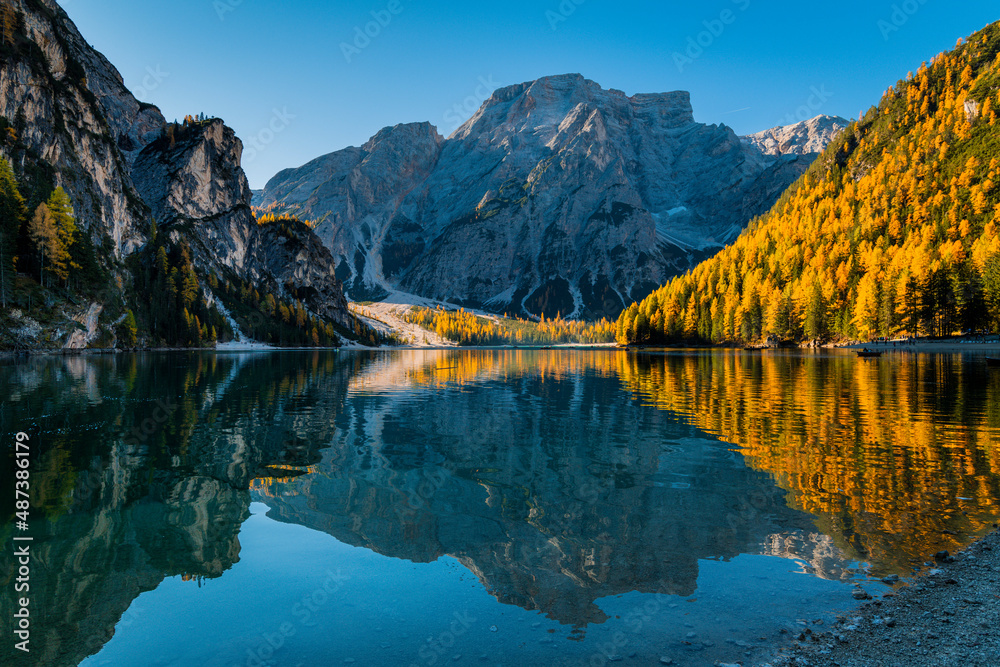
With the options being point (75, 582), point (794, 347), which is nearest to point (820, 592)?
point (75, 582)

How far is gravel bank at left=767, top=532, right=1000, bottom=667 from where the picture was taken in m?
7.45

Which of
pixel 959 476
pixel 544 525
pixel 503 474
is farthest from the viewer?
pixel 503 474

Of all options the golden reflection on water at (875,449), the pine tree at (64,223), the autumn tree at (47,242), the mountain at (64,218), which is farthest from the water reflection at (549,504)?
the pine tree at (64,223)

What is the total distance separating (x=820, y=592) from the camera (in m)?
9.93

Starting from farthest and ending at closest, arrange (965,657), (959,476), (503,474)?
(503,474) → (959,476) → (965,657)


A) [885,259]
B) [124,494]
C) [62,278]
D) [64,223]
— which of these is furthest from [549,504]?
[885,259]

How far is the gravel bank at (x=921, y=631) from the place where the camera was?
7449 millimetres

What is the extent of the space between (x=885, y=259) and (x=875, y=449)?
14591cm

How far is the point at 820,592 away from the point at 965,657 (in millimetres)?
2612

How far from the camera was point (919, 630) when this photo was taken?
26.8ft

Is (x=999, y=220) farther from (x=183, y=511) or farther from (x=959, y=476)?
(x=183, y=511)

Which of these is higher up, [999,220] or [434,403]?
[999,220]

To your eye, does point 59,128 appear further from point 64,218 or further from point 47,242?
point 47,242

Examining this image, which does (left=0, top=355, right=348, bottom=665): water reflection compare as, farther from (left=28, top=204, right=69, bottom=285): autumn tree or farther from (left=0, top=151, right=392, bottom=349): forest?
(left=28, top=204, right=69, bottom=285): autumn tree
